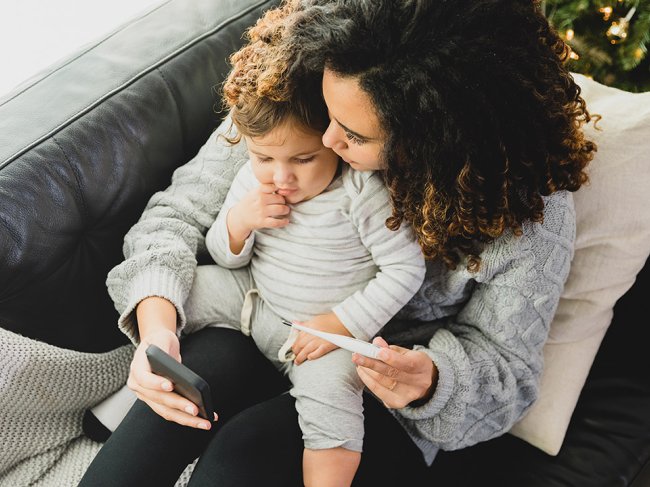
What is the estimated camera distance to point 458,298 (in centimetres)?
106

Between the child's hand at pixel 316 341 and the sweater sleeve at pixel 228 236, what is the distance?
0.59 feet

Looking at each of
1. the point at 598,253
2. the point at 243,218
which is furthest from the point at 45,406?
the point at 598,253

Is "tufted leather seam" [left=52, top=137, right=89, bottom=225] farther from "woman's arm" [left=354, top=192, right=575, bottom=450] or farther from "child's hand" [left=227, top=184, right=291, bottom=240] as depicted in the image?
"woman's arm" [left=354, top=192, right=575, bottom=450]

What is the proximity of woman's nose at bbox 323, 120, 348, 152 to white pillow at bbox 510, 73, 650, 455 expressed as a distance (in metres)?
0.47

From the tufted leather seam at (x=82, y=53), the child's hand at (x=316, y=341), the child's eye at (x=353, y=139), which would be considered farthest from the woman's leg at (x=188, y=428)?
the tufted leather seam at (x=82, y=53)

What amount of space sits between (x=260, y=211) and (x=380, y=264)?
0.22 metres

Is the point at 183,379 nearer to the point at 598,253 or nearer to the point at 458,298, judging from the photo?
the point at 458,298

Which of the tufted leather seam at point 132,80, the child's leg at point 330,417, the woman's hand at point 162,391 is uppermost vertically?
the tufted leather seam at point 132,80

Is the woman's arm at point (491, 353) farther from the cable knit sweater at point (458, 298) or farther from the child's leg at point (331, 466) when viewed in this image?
the child's leg at point (331, 466)

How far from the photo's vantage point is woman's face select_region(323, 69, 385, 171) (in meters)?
0.81

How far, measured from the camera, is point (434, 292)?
1.07m

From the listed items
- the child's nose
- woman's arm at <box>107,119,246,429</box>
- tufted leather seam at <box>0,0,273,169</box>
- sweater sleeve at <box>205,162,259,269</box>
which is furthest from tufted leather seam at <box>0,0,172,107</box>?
the child's nose

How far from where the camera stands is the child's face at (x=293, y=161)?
97cm

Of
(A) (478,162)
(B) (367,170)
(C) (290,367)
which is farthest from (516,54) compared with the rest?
(C) (290,367)
